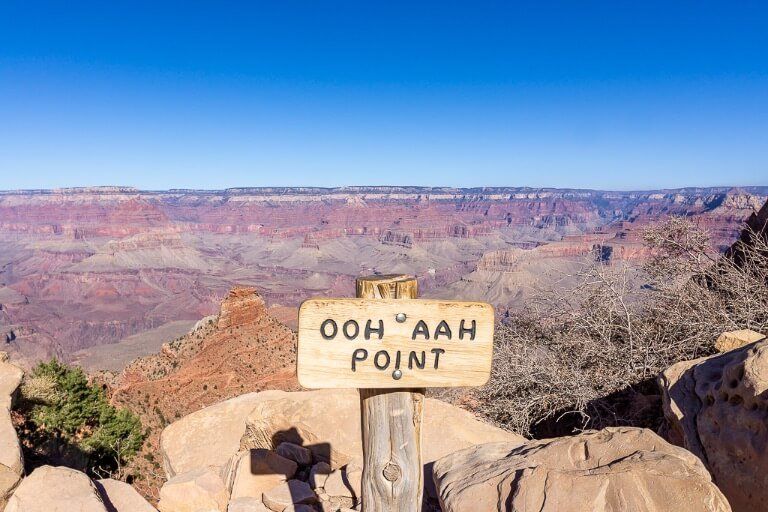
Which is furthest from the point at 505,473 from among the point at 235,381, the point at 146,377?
the point at 146,377

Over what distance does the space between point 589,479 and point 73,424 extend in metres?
14.3

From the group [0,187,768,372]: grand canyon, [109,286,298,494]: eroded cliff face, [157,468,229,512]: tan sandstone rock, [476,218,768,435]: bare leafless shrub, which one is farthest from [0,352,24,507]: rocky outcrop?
[0,187,768,372]: grand canyon

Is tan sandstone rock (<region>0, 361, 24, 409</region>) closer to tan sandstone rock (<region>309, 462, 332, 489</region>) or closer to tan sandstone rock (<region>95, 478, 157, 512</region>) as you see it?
tan sandstone rock (<region>95, 478, 157, 512</region>)

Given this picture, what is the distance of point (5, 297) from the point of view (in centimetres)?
10462

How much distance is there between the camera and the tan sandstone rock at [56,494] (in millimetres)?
3549

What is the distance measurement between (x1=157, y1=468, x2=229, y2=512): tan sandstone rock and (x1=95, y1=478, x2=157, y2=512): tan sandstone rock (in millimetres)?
172

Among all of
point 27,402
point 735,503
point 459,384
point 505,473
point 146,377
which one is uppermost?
point 459,384

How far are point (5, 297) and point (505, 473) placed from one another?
133112mm

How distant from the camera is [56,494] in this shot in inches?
144

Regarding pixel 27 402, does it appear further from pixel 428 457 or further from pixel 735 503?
pixel 735 503

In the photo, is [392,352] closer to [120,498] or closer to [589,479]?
[589,479]

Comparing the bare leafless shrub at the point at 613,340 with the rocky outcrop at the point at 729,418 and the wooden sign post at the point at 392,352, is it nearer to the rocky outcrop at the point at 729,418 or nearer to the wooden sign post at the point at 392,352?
Result: the rocky outcrop at the point at 729,418

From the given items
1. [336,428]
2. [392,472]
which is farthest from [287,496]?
[392,472]

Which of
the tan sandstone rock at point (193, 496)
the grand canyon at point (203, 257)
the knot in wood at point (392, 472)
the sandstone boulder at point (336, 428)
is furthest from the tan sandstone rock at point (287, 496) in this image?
the grand canyon at point (203, 257)
